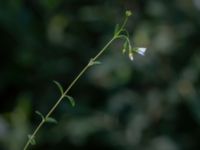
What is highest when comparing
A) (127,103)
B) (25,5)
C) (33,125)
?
(25,5)

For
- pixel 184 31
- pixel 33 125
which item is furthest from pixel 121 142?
pixel 184 31

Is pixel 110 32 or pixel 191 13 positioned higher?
pixel 191 13

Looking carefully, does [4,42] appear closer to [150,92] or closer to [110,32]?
[110,32]

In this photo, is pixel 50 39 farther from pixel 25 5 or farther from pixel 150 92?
pixel 150 92

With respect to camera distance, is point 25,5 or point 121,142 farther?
point 25,5

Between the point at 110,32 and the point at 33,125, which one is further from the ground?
the point at 110,32

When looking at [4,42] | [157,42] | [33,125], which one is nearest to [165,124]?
[157,42]
